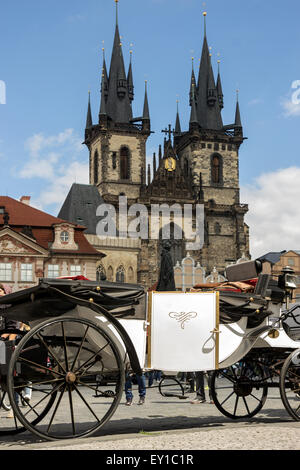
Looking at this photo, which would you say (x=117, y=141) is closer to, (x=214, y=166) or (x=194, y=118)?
(x=194, y=118)

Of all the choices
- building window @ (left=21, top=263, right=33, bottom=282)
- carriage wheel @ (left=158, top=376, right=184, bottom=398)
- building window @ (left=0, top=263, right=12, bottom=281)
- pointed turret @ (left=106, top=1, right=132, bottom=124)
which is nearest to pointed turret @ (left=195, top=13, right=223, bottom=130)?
pointed turret @ (left=106, top=1, right=132, bottom=124)

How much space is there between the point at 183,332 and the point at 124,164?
64.4 m

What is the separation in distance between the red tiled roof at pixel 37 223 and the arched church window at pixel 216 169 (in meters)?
33.9

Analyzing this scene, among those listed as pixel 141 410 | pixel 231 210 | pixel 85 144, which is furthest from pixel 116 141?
pixel 141 410

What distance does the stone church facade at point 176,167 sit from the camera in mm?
68375

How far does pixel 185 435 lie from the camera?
562cm

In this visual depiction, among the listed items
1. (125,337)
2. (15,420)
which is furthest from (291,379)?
(15,420)

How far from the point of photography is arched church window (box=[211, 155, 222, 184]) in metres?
72.4

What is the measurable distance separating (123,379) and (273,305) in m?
2.09

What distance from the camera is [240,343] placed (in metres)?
6.66

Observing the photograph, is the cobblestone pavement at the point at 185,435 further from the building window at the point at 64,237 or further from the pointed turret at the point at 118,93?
the pointed turret at the point at 118,93

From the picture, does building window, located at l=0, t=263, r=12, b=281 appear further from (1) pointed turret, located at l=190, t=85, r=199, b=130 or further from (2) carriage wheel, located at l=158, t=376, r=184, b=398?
(1) pointed turret, located at l=190, t=85, r=199, b=130

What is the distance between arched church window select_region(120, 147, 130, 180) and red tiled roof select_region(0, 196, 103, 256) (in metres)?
29.1

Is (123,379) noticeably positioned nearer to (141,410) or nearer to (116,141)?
(141,410)
